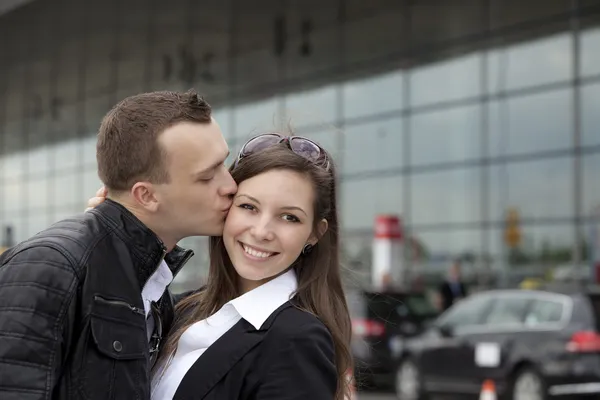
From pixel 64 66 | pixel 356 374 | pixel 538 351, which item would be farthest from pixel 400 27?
pixel 356 374

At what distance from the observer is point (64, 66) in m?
36.7

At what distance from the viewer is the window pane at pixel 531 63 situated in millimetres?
21000

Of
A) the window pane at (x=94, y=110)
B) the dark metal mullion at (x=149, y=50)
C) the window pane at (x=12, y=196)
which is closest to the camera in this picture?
the dark metal mullion at (x=149, y=50)

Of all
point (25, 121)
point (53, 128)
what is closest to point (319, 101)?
point (53, 128)

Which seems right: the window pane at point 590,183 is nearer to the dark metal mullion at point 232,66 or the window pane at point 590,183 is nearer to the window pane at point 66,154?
the dark metal mullion at point 232,66

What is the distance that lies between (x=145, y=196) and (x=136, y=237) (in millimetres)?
106

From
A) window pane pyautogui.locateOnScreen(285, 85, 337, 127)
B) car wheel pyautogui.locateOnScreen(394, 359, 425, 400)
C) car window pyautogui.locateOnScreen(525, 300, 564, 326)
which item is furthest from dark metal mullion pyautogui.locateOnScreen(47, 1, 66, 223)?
car window pyautogui.locateOnScreen(525, 300, 564, 326)

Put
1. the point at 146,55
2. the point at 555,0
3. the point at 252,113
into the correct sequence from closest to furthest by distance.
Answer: the point at 555,0 → the point at 252,113 → the point at 146,55

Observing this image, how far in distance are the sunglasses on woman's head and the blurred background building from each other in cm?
1463

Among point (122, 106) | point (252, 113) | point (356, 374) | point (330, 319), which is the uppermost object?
point (252, 113)

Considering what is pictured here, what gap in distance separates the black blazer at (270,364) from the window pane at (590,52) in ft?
62.8

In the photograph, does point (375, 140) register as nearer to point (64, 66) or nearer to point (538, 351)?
point (538, 351)

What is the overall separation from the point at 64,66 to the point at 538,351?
28280 mm

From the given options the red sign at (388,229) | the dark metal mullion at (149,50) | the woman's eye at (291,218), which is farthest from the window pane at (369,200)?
the woman's eye at (291,218)
